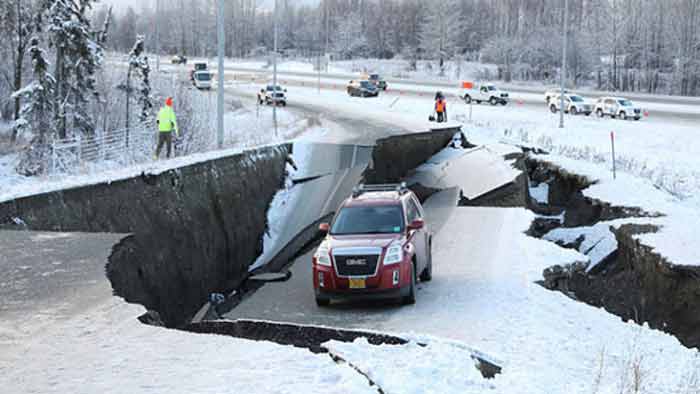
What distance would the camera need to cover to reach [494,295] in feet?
47.6

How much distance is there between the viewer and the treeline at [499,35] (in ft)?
320

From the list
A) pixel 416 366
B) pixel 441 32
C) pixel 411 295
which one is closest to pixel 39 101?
pixel 411 295

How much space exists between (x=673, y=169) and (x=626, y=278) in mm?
20816

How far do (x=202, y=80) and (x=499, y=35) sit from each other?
68320 mm

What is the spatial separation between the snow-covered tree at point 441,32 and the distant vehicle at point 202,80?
54.8 meters

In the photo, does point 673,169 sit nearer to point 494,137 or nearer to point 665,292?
point 494,137

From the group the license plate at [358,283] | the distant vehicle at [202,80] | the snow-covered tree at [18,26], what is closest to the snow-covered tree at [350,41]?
the distant vehicle at [202,80]

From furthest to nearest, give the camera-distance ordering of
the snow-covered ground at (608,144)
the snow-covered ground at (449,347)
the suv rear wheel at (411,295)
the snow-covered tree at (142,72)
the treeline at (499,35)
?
the treeline at (499,35) → the snow-covered tree at (142,72) → the snow-covered ground at (608,144) → the suv rear wheel at (411,295) → the snow-covered ground at (449,347)

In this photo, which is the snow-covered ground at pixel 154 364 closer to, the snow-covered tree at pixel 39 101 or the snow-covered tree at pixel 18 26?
the snow-covered tree at pixel 39 101

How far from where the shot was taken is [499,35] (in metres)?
130

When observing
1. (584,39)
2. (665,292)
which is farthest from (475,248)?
(584,39)

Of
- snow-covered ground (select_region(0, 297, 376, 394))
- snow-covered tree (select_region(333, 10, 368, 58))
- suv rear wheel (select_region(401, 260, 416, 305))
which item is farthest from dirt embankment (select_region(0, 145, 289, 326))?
snow-covered tree (select_region(333, 10, 368, 58))

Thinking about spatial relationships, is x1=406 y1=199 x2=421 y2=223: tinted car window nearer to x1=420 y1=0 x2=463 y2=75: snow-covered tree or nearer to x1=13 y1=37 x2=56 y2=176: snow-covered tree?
x1=13 y1=37 x2=56 y2=176: snow-covered tree

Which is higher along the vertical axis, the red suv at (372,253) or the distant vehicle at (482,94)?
the distant vehicle at (482,94)
